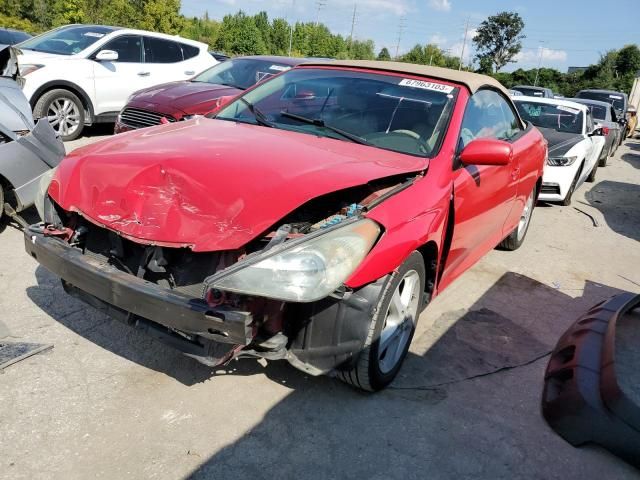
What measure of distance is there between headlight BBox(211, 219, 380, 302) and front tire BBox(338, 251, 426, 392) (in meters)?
0.36

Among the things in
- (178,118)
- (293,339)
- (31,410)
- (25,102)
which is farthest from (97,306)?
(178,118)

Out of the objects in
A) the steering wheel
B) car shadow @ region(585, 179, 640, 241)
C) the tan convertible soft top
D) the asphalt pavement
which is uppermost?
the tan convertible soft top

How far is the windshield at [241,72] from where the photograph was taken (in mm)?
7929

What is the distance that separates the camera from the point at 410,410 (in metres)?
2.75

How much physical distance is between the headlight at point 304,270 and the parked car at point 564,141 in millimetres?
6079

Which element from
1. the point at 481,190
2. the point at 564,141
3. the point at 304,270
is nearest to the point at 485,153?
the point at 481,190

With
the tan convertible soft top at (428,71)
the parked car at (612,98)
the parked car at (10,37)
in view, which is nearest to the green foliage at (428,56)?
the parked car at (612,98)

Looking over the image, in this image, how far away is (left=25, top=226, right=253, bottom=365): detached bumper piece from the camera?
2123 millimetres

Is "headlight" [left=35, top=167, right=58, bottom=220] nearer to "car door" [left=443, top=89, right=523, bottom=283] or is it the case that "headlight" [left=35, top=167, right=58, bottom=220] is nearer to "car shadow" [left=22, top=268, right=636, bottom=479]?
"car shadow" [left=22, top=268, right=636, bottom=479]

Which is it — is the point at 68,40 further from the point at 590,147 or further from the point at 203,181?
the point at 590,147

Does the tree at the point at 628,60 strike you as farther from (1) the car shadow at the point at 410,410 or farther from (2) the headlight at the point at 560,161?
(1) the car shadow at the point at 410,410

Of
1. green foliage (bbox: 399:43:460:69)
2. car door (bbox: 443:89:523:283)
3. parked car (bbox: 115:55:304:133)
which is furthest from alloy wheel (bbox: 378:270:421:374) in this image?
green foliage (bbox: 399:43:460:69)

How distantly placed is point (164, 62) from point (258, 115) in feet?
21.1

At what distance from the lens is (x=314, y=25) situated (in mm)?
66562
